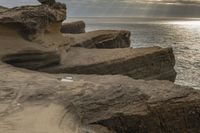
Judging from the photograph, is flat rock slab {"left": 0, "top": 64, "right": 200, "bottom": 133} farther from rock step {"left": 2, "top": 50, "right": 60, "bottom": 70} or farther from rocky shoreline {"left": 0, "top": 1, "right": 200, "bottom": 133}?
rock step {"left": 2, "top": 50, "right": 60, "bottom": 70}

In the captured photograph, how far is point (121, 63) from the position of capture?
62.5 ft

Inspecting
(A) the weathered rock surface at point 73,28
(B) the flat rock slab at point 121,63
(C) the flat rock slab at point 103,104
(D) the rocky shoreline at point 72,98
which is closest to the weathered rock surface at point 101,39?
(B) the flat rock slab at point 121,63

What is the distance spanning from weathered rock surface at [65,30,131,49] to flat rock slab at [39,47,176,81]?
2575 millimetres

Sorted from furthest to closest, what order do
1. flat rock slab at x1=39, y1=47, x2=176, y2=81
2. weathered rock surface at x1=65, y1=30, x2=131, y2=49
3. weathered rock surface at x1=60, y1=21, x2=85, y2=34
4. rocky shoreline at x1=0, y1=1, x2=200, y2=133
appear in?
weathered rock surface at x1=60, y1=21, x2=85, y2=34 < weathered rock surface at x1=65, y1=30, x2=131, y2=49 < flat rock slab at x1=39, y1=47, x2=176, y2=81 < rocky shoreline at x1=0, y1=1, x2=200, y2=133

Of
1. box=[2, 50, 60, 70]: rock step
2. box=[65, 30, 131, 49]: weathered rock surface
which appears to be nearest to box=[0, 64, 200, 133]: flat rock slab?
box=[2, 50, 60, 70]: rock step

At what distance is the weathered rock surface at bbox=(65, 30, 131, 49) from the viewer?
80.1 ft

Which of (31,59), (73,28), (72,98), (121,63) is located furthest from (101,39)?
(72,98)

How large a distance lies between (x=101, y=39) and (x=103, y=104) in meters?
15.3

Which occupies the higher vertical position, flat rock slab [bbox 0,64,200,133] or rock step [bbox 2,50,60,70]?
flat rock slab [bbox 0,64,200,133]

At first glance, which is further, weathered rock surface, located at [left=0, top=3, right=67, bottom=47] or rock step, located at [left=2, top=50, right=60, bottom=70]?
weathered rock surface, located at [left=0, top=3, right=67, bottom=47]

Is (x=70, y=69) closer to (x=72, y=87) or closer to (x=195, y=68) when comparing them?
(x=72, y=87)

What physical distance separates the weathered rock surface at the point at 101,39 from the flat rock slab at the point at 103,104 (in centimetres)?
1184

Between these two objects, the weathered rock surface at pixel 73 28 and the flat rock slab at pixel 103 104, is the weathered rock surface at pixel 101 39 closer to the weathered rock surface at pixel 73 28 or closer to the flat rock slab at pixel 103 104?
the weathered rock surface at pixel 73 28

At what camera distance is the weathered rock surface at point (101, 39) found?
24422mm
